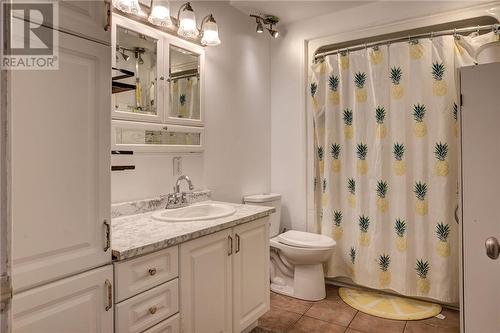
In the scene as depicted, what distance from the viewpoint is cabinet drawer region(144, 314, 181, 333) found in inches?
56.1

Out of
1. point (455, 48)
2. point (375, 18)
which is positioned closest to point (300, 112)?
point (375, 18)

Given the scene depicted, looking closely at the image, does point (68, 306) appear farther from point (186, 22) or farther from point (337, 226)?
point (337, 226)

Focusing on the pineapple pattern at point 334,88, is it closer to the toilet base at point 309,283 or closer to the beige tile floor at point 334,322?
the toilet base at point 309,283

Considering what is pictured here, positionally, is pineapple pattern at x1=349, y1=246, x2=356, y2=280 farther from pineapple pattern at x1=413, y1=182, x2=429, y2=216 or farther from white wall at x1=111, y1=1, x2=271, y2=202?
white wall at x1=111, y1=1, x2=271, y2=202

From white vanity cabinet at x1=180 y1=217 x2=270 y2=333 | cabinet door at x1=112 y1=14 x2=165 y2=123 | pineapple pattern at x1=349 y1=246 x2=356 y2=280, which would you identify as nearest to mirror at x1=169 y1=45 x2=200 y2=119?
cabinet door at x1=112 y1=14 x2=165 y2=123

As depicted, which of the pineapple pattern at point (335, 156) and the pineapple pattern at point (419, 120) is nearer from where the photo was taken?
the pineapple pattern at point (419, 120)

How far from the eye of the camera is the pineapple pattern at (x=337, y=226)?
2.93 meters

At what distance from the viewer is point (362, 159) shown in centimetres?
279

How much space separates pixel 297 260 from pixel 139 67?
6.20 ft

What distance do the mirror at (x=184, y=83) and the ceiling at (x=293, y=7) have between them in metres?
0.80

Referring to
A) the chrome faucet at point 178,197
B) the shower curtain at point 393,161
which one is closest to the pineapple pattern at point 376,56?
the shower curtain at point 393,161

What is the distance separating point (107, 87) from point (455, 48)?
250 cm

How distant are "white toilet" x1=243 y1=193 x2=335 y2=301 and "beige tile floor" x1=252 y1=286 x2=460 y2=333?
13cm

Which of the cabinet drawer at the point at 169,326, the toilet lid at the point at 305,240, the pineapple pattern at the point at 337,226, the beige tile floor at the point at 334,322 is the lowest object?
the beige tile floor at the point at 334,322
